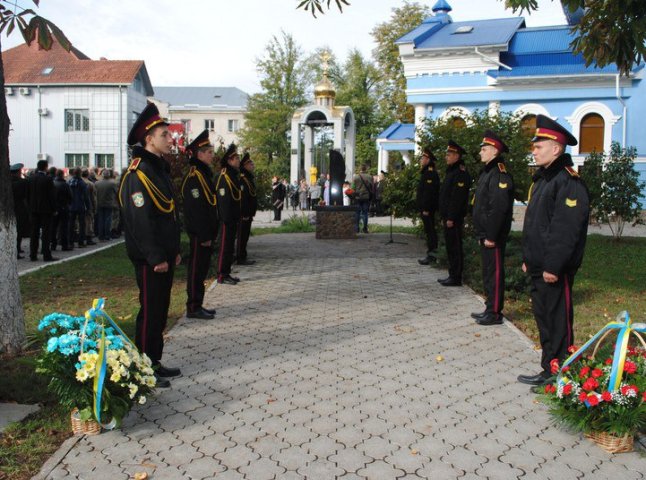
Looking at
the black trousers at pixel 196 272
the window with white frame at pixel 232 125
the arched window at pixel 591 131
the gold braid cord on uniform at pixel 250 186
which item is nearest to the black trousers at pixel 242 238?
the gold braid cord on uniform at pixel 250 186

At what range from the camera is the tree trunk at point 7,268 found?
6277 mm

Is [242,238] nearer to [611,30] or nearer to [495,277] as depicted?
[495,277]

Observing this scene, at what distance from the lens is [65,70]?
1965 inches

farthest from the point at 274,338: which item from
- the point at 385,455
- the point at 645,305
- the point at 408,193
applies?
the point at 408,193

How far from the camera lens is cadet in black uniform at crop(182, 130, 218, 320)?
7898 mm

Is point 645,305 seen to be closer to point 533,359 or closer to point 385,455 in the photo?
point 533,359

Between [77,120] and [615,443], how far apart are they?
168 ft

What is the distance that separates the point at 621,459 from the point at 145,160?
13.3ft

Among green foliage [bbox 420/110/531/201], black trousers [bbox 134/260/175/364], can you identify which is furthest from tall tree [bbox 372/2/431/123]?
black trousers [bbox 134/260/175/364]

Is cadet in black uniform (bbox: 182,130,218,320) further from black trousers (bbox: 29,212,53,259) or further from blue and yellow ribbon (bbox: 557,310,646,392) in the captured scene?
black trousers (bbox: 29,212,53,259)

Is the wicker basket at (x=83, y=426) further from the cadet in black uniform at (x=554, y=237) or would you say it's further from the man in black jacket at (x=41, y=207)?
the man in black jacket at (x=41, y=207)

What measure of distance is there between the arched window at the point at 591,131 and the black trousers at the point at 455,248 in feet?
65.7

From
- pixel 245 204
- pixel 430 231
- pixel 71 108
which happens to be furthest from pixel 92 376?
pixel 71 108

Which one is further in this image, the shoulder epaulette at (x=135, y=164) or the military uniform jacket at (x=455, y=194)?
the military uniform jacket at (x=455, y=194)
